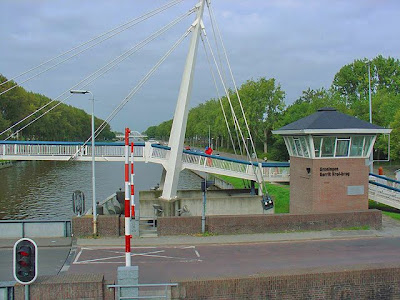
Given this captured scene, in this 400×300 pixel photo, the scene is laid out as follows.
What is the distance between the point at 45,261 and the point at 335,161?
45.9 ft

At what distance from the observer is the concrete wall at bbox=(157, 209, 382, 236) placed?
1853cm

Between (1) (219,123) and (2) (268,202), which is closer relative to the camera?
(2) (268,202)

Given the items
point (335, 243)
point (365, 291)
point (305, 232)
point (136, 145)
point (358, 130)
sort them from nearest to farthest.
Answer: point (365, 291), point (335, 243), point (305, 232), point (358, 130), point (136, 145)

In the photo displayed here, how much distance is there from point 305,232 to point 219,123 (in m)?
60.5

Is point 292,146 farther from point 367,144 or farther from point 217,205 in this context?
point 217,205

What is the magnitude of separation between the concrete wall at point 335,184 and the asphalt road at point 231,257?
12.2 feet

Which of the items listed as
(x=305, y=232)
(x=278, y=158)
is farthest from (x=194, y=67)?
(x=278, y=158)

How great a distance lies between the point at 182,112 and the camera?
2427 cm

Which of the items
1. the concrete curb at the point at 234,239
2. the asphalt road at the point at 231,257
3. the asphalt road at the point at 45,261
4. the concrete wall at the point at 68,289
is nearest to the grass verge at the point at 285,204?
the concrete curb at the point at 234,239

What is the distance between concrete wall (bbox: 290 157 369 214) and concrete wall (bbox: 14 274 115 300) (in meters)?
14.2

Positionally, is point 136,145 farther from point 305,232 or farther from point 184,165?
point 305,232

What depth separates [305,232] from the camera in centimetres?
1919

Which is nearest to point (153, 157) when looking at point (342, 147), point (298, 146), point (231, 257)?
point (298, 146)

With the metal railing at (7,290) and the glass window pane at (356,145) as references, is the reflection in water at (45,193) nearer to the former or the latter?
the glass window pane at (356,145)
